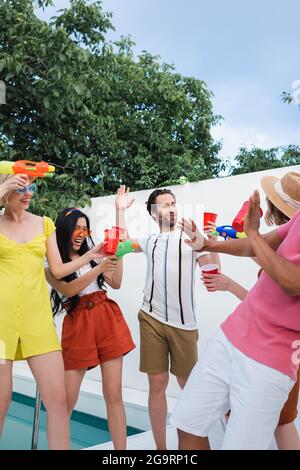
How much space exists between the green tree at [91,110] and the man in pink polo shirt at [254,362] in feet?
15.3

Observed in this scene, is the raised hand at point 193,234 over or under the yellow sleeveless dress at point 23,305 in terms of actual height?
over

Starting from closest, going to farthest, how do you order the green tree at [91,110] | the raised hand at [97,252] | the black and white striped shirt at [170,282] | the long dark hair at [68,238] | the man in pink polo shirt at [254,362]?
1. the man in pink polo shirt at [254,362]
2. the raised hand at [97,252]
3. the long dark hair at [68,238]
4. the black and white striped shirt at [170,282]
5. the green tree at [91,110]

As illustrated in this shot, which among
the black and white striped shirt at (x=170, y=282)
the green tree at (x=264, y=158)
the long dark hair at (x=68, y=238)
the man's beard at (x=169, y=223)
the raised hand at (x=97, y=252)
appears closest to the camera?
the raised hand at (x=97, y=252)

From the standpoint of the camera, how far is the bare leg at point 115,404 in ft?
8.58

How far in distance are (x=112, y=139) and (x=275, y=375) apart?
727 centimetres

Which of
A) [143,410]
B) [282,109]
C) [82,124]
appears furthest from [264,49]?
[143,410]

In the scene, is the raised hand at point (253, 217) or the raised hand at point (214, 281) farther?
the raised hand at point (214, 281)

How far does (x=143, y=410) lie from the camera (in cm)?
Result: 438

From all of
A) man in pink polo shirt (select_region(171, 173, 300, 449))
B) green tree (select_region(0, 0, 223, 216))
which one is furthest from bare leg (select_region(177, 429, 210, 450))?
green tree (select_region(0, 0, 223, 216))

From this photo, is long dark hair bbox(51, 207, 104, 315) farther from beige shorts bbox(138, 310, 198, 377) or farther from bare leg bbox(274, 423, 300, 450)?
bare leg bbox(274, 423, 300, 450)

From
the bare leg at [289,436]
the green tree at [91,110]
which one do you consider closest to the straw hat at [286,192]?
the bare leg at [289,436]

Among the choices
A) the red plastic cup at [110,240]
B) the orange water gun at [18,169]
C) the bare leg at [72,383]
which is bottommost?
the bare leg at [72,383]

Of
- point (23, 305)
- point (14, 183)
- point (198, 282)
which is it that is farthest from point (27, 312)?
point (198, 282)

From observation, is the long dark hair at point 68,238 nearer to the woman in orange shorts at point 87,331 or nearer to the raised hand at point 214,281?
the woman in orange shorts at point 87,331
